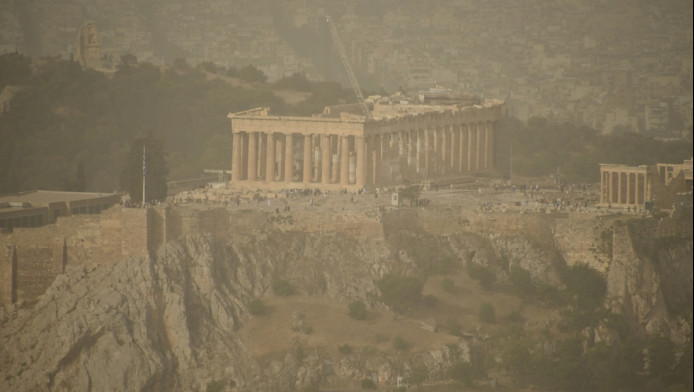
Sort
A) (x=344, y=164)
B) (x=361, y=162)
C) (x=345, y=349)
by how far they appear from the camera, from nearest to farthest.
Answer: (x=345, y=349), (x=361, y=162), (x=344, y=164)

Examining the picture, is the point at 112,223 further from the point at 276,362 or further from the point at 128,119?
the point at 128,119

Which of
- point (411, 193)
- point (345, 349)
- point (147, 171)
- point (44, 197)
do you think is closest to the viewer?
point (345, 349)

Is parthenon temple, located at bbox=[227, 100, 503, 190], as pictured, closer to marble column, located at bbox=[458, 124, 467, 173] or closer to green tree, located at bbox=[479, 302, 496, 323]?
marble column, located at bbox=[458, 124, 467, 173]

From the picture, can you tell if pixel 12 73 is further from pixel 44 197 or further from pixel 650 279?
pixel 650 279

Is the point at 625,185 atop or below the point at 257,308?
atop

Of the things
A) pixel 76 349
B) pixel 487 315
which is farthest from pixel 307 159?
pixel 76 349

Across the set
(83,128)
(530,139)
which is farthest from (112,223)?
(530,139)

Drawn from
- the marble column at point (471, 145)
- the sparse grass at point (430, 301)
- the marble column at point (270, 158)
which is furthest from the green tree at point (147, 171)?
the marble column at point (471, 145)

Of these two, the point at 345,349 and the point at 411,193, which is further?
the point at 411,193
